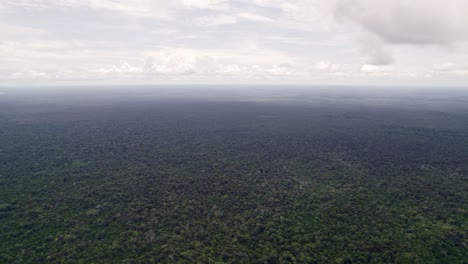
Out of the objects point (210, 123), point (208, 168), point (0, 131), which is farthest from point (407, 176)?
point (0, 131)

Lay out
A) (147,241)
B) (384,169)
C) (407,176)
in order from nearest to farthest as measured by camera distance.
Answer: (147,241) → (407,176) → (384,169)

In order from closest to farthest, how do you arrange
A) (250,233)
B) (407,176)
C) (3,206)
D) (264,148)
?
(250,233) < (3,206) < (407,176) < (264,148)

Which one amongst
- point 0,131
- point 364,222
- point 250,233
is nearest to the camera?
point 250,233

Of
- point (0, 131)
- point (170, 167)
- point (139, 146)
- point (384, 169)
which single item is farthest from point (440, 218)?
point (0, 131)

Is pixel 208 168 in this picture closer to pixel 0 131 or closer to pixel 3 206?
pixel 3 206

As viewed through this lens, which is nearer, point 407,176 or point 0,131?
point 407,176

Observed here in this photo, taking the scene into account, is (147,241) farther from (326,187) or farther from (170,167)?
(326,187)
